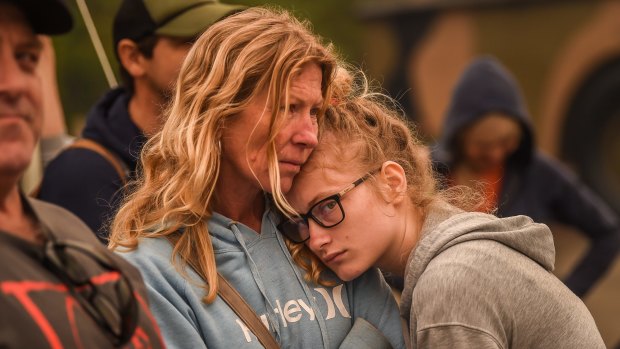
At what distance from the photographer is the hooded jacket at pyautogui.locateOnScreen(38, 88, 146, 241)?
3.40 m

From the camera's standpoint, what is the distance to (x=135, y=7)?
383 cm

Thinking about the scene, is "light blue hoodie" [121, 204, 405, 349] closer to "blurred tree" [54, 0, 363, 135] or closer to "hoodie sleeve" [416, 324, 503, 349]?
"hoodie sleeve" [416, 324, 503, 349]

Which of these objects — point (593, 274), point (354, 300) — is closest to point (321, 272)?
point (354, 300)

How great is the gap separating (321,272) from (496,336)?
550 millimetres

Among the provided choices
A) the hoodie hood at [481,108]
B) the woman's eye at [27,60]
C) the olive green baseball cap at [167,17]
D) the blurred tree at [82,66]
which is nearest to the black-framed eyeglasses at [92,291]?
the woman's eye at [27,60]

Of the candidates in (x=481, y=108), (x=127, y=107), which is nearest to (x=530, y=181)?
(x=481, y=108)

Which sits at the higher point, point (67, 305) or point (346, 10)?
point (67, 305)

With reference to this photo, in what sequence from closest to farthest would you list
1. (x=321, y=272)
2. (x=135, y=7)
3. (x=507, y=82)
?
(x=321, y=272)
(x=135, y=7)
(x=507, y=82)

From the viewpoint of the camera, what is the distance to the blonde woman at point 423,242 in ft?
8.15

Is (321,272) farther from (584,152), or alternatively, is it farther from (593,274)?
(584,152)

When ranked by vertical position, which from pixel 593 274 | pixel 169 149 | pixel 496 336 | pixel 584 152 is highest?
pixel 169 149

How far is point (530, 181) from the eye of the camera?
5375 mm

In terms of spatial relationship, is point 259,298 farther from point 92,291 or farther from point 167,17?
point 167,17

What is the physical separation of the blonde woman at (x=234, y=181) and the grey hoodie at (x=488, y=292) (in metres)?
0.30
